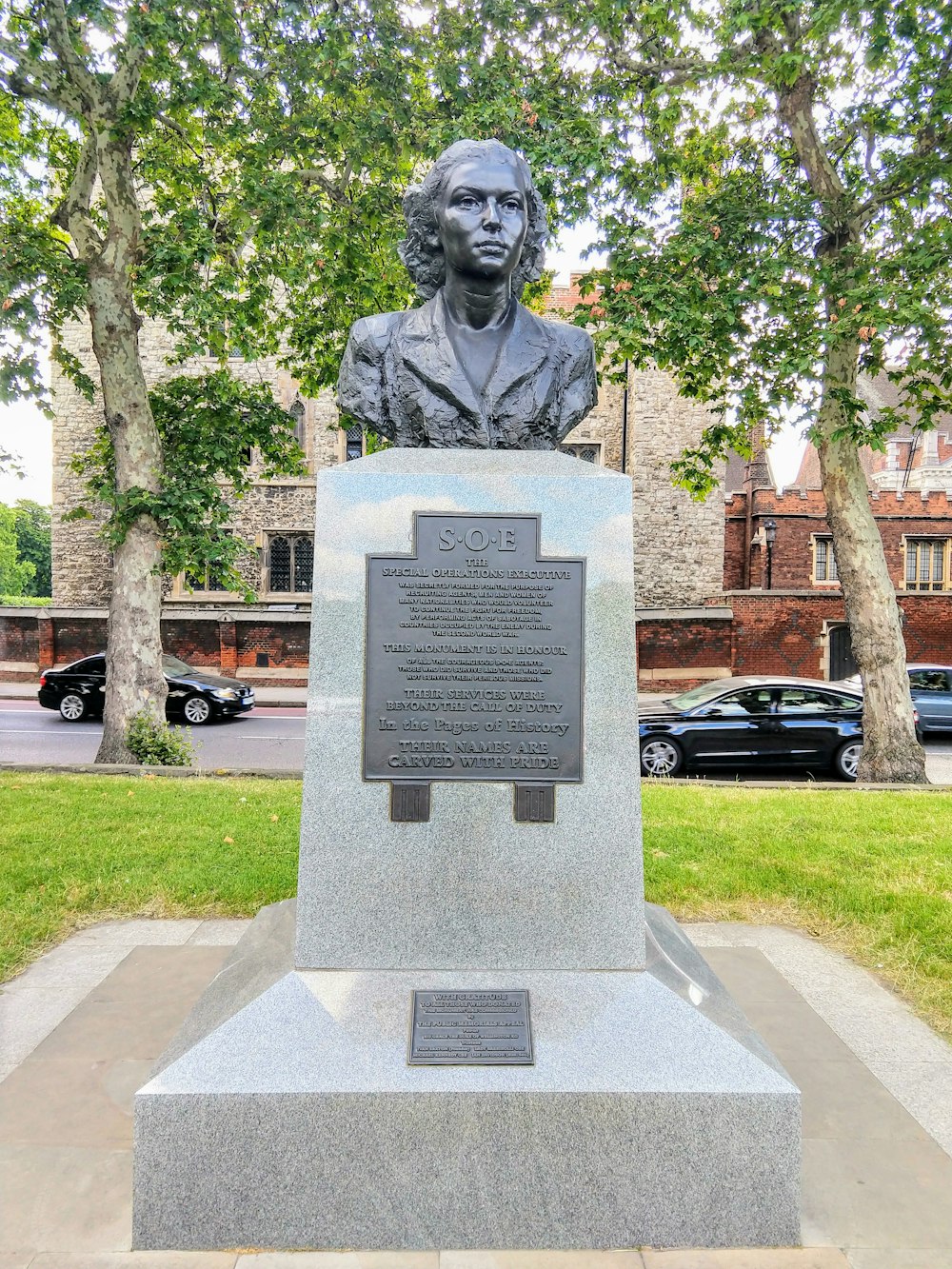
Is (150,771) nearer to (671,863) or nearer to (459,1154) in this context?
(671,863)

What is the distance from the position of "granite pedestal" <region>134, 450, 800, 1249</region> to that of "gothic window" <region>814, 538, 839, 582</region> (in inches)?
1035

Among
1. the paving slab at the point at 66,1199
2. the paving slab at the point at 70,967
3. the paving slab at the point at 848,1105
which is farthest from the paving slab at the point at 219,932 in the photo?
the paving slab at the point at 848,1105

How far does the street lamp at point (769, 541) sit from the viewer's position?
2619 centimetres

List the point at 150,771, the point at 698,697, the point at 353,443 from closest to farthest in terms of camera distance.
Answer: the point at 150,771
the point at 698,697
the point at 353,443

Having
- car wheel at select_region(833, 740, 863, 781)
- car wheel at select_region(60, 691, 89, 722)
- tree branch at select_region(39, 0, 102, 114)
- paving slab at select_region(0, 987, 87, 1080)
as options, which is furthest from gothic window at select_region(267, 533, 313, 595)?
paving slab at select_region(0, 987, 87, 1080)

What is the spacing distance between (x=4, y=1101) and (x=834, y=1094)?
3106 millimetres

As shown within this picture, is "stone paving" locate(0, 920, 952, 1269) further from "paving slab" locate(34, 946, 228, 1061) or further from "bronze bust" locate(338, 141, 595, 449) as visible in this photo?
"bronze bust" locate(338, 141, 595, 449)

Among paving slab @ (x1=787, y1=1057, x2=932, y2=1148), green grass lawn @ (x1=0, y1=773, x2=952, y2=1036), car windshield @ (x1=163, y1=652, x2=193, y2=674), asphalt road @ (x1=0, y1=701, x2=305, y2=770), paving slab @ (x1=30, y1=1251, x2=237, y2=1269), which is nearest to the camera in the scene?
paving slab @ (x1=30, y1=1251, x2=237, y2=1269)

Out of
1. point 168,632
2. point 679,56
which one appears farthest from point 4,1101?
point 168,632

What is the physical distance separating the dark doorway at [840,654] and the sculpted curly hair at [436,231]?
22.6 m

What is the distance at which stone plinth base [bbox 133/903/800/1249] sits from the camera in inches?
93.0

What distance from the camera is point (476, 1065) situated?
2.44 metres

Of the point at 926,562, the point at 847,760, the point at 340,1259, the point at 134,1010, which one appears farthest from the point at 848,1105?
the point at 926,562

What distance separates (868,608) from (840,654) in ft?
49.1
